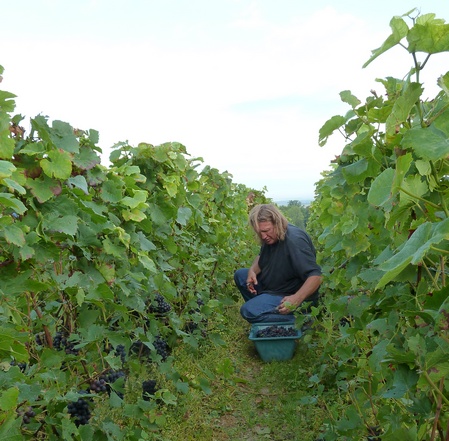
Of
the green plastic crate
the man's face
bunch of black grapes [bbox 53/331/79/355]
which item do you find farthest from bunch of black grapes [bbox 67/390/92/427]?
A: the man's face

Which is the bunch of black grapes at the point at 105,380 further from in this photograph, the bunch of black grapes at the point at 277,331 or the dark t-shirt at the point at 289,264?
the dark t-shirt at the point at 289,264

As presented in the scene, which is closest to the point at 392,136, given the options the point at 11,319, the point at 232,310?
the point at 11,319

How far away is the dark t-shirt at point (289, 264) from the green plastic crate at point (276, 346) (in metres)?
0.52

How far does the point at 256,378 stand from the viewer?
4586 mm

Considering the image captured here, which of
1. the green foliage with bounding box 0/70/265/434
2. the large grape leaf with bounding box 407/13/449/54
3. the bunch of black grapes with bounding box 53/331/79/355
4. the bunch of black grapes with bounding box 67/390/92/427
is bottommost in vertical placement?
the bunch of black grapes with bounding box 67/390/92/427

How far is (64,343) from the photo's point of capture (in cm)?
253

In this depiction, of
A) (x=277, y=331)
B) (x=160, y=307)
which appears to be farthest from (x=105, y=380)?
(x=277, y=331)

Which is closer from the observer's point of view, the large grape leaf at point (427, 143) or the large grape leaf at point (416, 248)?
the large grape leaf at point (416, 248)

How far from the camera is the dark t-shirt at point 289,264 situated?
199 inches

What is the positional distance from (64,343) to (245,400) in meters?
2.02

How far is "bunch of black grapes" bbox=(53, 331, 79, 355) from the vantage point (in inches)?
97.9

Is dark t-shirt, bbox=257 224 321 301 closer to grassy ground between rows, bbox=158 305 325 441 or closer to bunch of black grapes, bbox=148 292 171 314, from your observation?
grassy ground between rows, bbox=158 305 325 441

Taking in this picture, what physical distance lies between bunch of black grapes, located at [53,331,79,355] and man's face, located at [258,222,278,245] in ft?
9.55

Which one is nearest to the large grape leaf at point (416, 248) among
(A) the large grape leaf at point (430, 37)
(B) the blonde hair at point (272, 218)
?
(A) the large grape leaf at point (430, 37)
